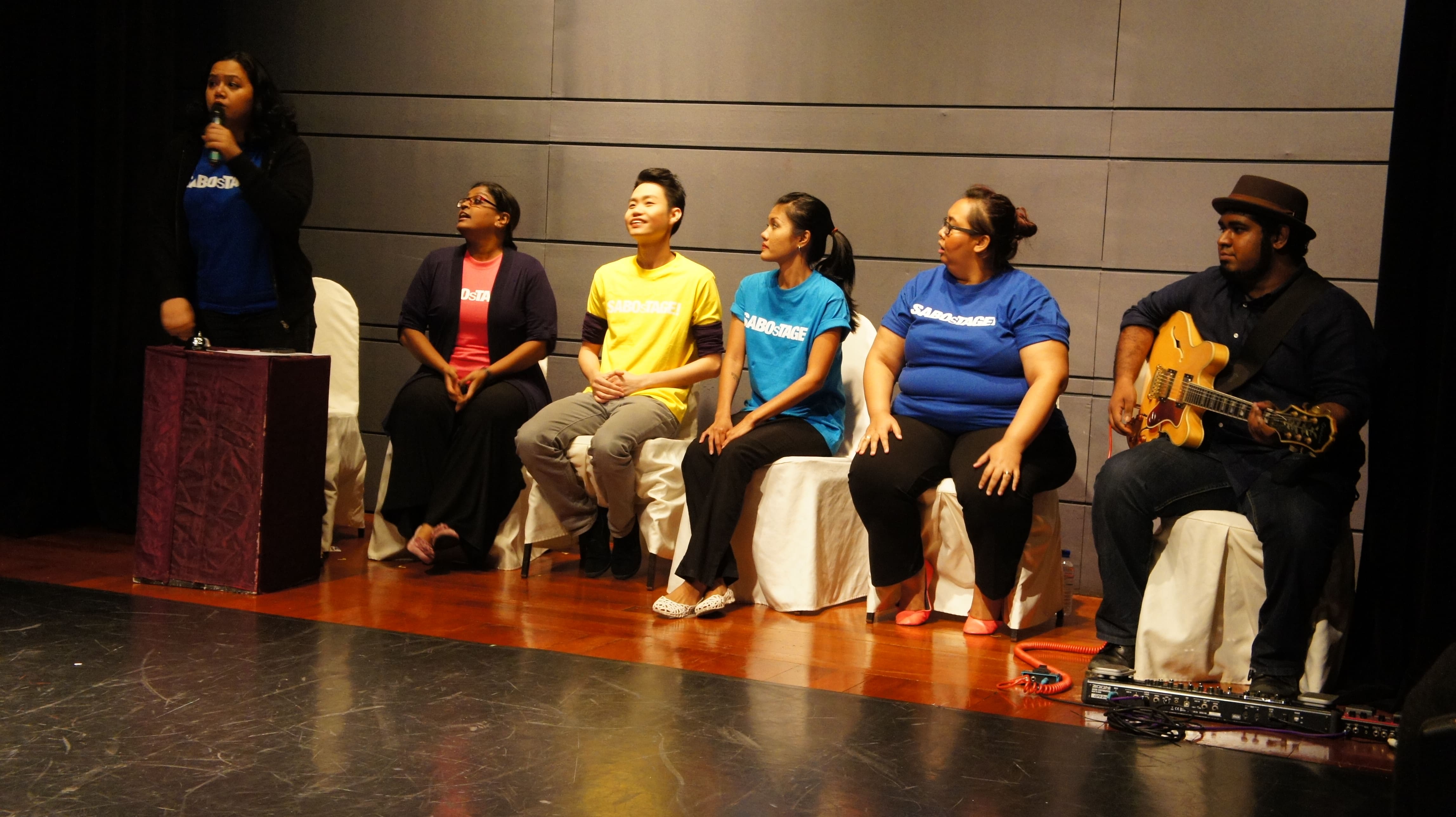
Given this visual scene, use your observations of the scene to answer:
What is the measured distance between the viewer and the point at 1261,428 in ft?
9.22

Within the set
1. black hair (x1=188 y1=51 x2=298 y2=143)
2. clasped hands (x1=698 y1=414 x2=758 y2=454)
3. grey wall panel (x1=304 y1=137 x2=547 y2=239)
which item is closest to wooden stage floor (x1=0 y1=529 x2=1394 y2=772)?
clasped hands (x1=698 y1=414 x2=758 y2=454)

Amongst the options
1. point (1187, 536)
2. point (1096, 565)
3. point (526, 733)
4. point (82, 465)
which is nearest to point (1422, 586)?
point (1187, 536)

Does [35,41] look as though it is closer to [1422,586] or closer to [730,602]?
[730,602]

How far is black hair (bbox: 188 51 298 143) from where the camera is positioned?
3.68 metres

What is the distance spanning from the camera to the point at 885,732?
237cm

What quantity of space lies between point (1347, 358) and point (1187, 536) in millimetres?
549

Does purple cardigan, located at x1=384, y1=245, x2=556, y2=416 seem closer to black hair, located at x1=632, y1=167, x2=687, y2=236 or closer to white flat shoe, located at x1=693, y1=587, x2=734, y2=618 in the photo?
black hair, located at x1=632, y1=167, x2=687, y2=236

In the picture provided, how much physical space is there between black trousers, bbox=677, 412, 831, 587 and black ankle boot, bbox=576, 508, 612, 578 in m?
0.47

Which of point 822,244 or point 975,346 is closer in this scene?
point 975,346

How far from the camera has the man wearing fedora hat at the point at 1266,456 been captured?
8.99 feet

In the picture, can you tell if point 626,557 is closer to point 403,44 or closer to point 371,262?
point 371,262

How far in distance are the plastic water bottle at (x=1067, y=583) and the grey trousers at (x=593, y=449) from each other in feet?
4.29

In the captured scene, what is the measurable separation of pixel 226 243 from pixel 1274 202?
2.96m

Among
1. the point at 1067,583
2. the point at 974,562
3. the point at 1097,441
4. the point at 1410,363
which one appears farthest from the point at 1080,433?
the point at 1410,363
